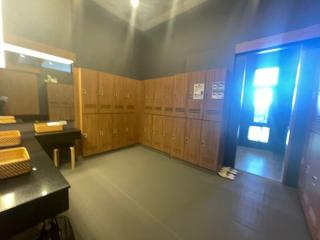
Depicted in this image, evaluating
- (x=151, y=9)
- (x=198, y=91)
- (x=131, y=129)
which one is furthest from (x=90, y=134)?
(x=151, y=9)

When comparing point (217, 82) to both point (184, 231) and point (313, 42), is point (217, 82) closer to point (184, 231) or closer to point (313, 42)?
point (313, 42)

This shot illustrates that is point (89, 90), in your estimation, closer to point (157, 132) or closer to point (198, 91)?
point (157, 132)

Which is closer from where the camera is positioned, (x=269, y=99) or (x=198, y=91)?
(x=198, y=91)

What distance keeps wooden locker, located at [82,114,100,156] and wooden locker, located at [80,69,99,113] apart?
0.57ft

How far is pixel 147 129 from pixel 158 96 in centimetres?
106

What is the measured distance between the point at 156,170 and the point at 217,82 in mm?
2166

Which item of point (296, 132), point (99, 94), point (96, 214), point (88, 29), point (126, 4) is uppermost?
point (126, 4)

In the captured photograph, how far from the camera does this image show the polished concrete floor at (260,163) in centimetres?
305

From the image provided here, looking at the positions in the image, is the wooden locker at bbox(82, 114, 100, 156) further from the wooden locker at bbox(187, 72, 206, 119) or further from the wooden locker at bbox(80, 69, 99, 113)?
the wooden locker at bbox(187, 72, 206, 119)

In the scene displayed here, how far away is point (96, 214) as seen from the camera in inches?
70.0

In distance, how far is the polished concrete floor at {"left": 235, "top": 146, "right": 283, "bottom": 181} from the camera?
10.00 ft

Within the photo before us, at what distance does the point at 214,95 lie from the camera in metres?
2.94

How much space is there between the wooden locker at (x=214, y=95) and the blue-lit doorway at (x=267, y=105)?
1.76 metres

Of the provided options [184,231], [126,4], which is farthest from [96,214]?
[126,4]
